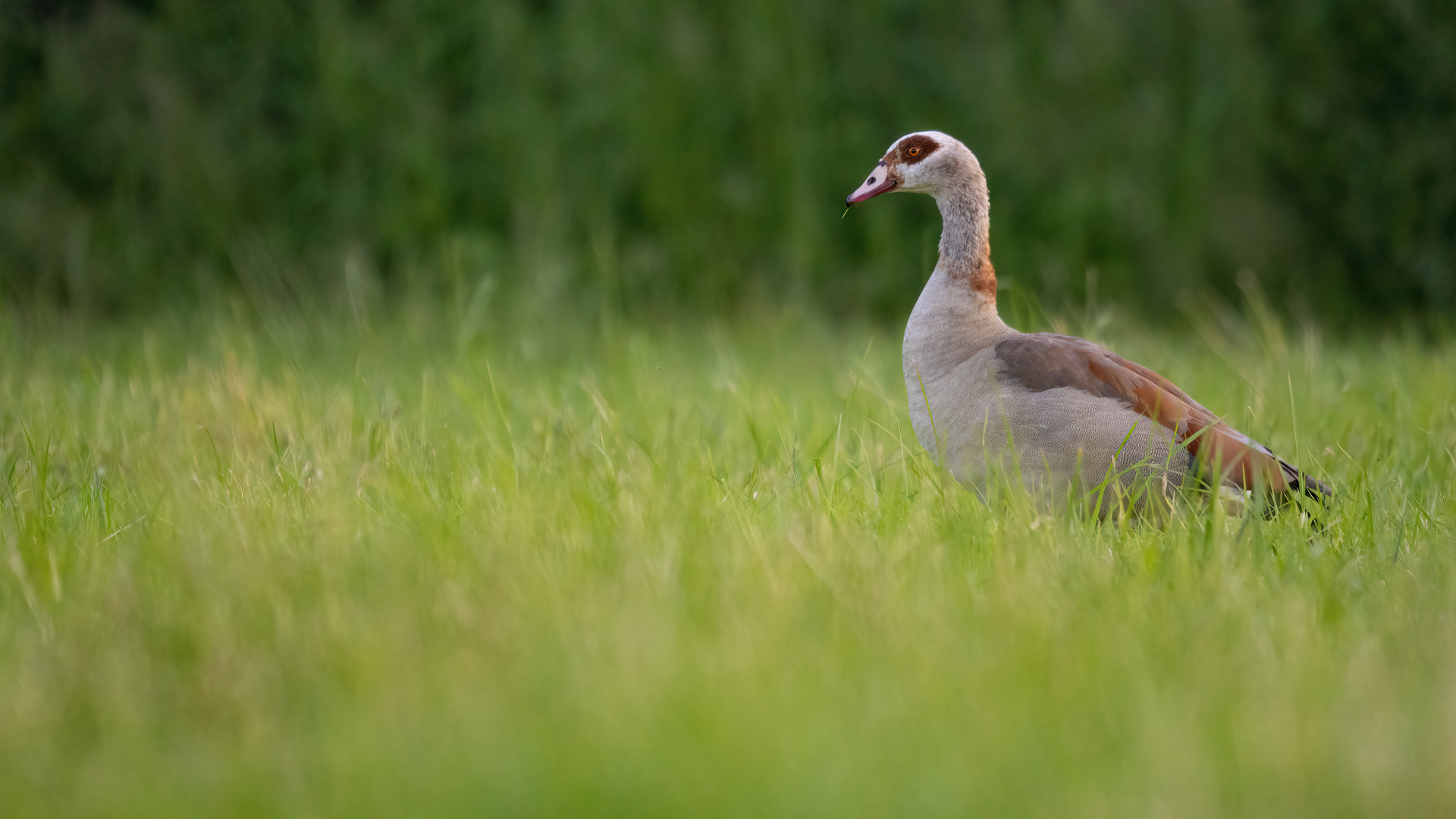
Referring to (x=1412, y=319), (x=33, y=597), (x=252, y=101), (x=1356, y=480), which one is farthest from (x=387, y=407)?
(x=1412, y=319)

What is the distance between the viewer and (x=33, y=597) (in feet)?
7.22

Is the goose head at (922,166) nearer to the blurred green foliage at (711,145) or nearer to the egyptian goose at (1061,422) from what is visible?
the egyptian goose at (1061,422)

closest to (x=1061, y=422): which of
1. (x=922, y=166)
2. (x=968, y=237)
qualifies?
(x=968, y=237)

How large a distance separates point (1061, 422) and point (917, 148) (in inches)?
38.5

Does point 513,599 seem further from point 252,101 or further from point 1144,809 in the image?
point 252,101

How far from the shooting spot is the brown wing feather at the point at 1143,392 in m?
2.86

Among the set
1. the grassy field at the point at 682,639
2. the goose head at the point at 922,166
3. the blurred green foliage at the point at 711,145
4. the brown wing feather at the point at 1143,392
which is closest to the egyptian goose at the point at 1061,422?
the brown wing feather at the point at 1143,392

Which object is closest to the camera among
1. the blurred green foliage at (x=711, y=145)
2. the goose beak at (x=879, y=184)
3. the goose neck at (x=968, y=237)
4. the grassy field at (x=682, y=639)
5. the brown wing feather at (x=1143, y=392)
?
the grassy field at (x=682, y=639)

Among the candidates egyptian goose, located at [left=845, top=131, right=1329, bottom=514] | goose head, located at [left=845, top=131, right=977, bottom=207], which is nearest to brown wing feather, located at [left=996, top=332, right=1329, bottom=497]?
egyptian goose, located at [left=845, top=131, right=1329, bottom=514]

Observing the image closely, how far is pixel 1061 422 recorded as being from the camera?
2912 millimetres

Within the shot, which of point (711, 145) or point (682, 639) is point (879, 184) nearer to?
point (682, 639)

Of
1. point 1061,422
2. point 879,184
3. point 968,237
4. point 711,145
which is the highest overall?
point 879,184

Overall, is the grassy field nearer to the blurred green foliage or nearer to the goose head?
the goose head

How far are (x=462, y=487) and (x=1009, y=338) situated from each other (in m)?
1.40
